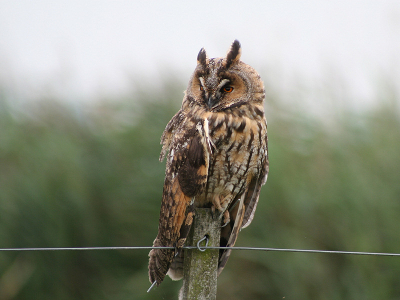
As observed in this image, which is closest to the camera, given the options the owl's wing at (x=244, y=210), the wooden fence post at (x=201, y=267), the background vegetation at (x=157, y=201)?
the wooden fence post at (x=201, y=267)

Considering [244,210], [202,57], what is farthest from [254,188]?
[202,57]

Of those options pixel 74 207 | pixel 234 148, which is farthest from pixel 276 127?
pixel 74 207

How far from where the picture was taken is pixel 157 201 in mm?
3174

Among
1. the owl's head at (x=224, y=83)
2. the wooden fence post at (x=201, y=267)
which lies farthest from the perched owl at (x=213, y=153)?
the wooden fence post at (x=201, y=267)

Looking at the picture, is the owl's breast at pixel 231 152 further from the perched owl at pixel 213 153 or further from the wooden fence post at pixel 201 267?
the wooden fence post at pixel 201 267

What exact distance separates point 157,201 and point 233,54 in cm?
152

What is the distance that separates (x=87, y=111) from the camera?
358cm

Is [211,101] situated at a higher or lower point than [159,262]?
higher

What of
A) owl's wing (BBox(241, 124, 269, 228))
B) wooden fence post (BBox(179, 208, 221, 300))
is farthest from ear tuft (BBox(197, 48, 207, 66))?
wooden fence post (BBox(179, 208, 221, 300))

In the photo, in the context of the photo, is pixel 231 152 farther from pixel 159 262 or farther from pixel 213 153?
pixel 159 262

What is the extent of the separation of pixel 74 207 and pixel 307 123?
2.04 m

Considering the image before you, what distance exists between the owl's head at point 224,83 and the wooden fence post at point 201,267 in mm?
643

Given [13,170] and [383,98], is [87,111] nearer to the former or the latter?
[13,170]

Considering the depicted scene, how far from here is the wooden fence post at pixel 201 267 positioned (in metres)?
1.54
